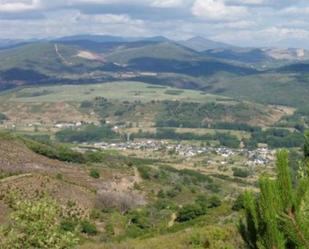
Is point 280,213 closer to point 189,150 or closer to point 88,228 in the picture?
point 88,228

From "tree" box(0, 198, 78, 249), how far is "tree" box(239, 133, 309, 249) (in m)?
8.00

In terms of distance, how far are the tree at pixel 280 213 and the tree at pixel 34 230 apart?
800 cm

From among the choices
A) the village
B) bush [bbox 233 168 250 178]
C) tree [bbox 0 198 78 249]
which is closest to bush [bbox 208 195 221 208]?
tree [bbox 0 198 78 249]

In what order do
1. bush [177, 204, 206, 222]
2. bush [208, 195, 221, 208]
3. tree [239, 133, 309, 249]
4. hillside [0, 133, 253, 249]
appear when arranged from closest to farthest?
tree [239, 133, 309, 249] → hillside [0, 133, 253, 249] → bush [177, 204, 206, 222] → bush [208, 195, 221, 208]

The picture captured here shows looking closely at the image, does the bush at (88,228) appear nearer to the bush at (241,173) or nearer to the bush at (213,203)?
the bush at (213,203)

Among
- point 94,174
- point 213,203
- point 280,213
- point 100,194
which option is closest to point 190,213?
point 213,203

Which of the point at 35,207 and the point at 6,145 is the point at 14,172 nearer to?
the point at 6,145

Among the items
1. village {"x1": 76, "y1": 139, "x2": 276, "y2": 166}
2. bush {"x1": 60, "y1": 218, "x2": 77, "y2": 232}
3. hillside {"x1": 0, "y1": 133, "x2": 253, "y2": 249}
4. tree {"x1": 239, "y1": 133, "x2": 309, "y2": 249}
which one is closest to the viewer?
tree {"x1": 239, "y1": 133, "x2": 309, "y2": 249}

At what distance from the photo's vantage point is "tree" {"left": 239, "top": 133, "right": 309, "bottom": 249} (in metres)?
11.1

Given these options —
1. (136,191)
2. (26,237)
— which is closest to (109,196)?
(136,191)

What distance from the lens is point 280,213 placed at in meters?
11.2

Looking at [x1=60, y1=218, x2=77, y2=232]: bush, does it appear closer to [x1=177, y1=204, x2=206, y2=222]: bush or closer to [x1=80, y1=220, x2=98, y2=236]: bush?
[x1=80, y1=220, x2=98, y2=236]: bush

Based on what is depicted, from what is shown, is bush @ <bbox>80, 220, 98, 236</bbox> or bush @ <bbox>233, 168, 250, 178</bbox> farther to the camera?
bush @ <bbox>233, 168, 250, 178</bbox>

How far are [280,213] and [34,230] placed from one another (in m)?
8.93
